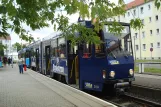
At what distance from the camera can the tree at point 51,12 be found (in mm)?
4879

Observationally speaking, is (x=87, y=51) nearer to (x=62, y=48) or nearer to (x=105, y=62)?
(x=105, y=62)

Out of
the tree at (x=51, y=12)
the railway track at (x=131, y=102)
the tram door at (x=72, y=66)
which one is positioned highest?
the tree at (x=51, y=12)

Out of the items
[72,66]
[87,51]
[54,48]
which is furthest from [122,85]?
[54,48]

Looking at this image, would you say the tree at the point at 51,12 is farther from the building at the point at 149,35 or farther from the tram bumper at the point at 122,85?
the building at the point at 149,35

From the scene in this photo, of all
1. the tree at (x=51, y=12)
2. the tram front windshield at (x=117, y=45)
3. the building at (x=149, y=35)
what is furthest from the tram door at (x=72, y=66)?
the building at (x=149, y=35)

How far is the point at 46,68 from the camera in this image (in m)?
22.2

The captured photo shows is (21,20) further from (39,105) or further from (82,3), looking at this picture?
(39,105)

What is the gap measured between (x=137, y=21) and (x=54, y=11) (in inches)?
82.5

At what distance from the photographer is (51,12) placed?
7676mm

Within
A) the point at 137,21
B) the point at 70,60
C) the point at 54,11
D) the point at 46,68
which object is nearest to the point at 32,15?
the point at 54,11

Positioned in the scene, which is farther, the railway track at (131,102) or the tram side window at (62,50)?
the tram side window at (62,50)

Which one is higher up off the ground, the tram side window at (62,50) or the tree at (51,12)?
the tree at (51,12)

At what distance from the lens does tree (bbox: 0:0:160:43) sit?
16.0ft

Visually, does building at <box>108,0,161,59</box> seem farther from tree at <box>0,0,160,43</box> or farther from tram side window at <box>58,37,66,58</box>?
tree at <box>0,0,160,43</box>
